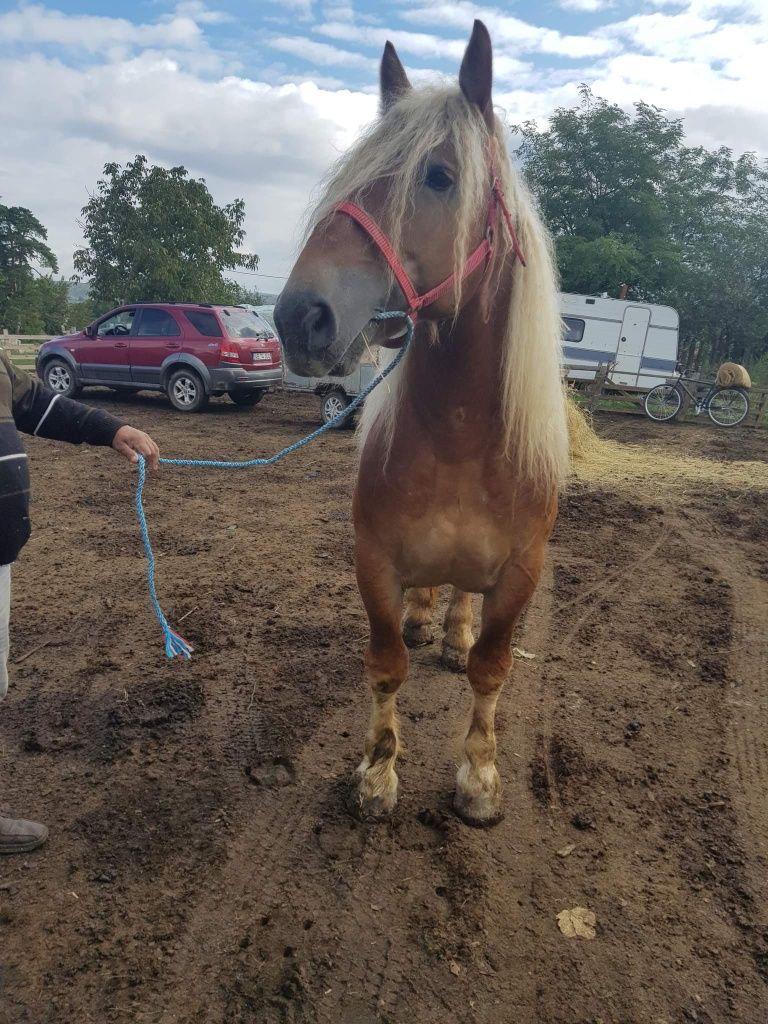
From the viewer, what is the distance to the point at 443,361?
2.10 metres

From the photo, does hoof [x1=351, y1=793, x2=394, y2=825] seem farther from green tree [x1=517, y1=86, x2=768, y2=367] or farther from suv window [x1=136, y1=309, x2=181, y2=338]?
green tree [x1=517, y1=86, x2=768, y2=367]

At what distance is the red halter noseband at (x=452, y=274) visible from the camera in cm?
167

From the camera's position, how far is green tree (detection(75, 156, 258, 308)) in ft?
68.8

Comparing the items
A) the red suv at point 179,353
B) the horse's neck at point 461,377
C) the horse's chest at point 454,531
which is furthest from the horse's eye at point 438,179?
the red suv at point 179,353

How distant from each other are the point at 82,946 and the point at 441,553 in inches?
62.0

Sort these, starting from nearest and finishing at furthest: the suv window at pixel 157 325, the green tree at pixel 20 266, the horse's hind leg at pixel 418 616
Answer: the horse's hind leg at pixel 418 616, the suv window at pixel 157 325, the green tree at pixel 20 266

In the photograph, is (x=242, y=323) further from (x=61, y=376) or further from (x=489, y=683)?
(x=489, y=683)

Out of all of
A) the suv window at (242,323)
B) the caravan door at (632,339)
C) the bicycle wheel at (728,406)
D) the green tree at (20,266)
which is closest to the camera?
the suv window at (242,323)

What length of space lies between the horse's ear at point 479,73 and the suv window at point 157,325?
11.6 meters

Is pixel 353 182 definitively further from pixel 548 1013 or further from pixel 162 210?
pixel 162 210

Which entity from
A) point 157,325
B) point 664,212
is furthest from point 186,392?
point 664,212

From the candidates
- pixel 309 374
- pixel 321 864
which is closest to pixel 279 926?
pixel 321 864

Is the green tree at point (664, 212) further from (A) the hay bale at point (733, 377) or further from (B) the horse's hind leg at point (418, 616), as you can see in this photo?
(B) the horse's hind leg at point (418, 616)

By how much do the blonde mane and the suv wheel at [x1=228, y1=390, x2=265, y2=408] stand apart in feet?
35.7
